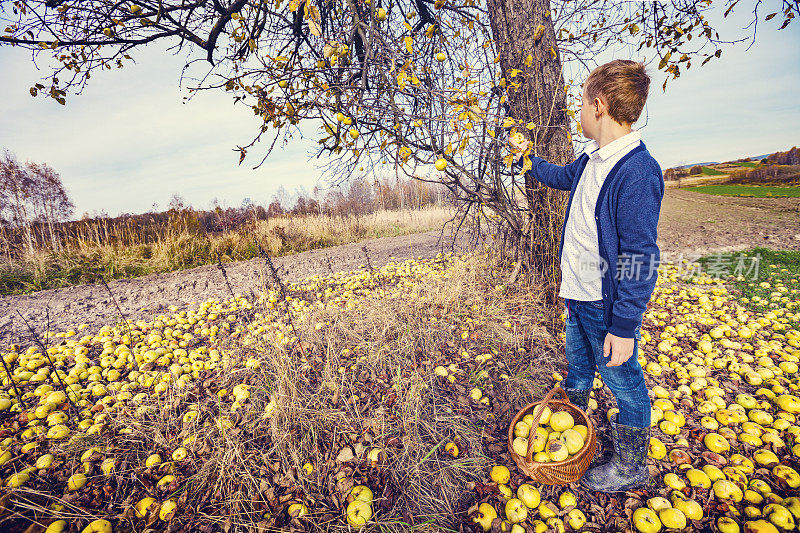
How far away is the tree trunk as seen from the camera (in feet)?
8.96

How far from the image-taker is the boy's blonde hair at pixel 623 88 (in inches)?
56.5

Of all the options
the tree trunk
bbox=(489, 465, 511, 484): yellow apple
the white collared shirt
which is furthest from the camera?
the tree trunk

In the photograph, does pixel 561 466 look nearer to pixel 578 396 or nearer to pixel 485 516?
pixel 485 516

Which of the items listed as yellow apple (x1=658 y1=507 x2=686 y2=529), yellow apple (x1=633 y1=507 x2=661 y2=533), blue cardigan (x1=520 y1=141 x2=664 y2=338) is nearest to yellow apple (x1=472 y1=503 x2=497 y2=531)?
yellow apple (x1=633 y1=507 x2=661 y2=533)

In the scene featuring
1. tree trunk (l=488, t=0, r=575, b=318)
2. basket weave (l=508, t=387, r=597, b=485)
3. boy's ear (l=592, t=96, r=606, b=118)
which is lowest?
basket weave (l=508, t=387, r=597, b=485)

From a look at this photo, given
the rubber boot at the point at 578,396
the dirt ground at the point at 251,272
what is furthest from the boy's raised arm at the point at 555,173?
the dirt ground at the point at 251,272

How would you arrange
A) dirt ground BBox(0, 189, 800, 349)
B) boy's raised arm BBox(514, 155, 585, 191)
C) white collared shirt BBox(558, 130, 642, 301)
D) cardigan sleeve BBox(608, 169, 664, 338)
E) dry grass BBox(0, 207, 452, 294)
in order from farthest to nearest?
dry grass BBox(0, 207, 452, 294)
dirt ground BBox(0, 189, 800, 349)
boy's raised arm BBox(514, 155, 585, 191)
white collared shirt BBox(558, 130, 642, 301)
cardigan sleeve BBox(608, 169, 664, 338)

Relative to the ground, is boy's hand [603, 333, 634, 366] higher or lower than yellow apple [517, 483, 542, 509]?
higher

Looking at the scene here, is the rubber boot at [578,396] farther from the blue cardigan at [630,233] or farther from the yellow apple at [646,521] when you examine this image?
the blue cardigan at [630,233]

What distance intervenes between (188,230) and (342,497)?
9.65 metres

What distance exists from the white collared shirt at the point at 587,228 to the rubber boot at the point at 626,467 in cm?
80

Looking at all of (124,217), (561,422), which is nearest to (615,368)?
(561,422)

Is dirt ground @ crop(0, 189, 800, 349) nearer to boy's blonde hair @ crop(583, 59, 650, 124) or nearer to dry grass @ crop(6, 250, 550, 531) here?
dry grass @ crop(6, 250, 550, 531)

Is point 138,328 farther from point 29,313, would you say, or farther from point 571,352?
point 571,352
